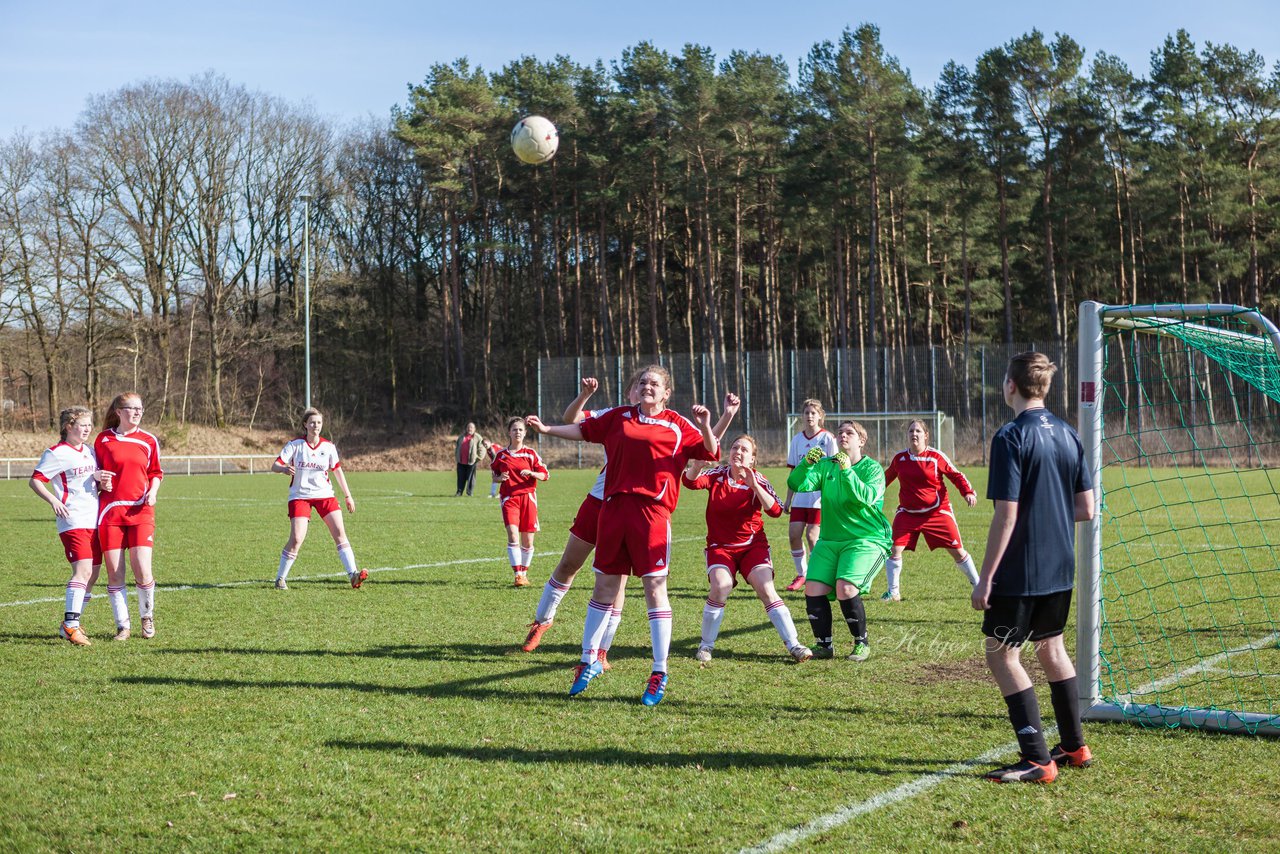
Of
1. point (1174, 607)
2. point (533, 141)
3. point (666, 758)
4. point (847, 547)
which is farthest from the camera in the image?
point (533, 141)

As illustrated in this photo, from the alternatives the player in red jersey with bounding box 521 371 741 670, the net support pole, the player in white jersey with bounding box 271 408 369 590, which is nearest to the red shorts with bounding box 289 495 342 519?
the player in white jersey with bounding box 271 408 369 590

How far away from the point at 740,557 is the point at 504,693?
1.95 m

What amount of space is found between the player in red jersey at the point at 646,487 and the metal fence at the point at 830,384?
3187 cm

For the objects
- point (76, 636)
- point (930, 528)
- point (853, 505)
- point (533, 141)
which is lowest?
point (76, 636)

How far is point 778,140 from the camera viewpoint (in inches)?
1732

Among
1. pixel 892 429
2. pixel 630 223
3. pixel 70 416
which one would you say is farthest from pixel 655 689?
pixel 630 223

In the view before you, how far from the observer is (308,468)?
11172mm

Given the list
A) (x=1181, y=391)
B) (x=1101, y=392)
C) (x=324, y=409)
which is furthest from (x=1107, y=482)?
(x=324, y=409)

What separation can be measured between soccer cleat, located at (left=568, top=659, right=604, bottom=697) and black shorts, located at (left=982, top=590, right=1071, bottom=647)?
8.23 ft

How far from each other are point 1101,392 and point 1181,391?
27.5m

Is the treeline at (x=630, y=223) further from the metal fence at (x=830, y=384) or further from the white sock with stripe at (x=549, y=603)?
the white sock with stripe at (x=549, y=603)

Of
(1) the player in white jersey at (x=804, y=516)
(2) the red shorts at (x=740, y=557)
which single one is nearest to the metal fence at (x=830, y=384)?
(1) the player in white jersey at (x=804, y=516)

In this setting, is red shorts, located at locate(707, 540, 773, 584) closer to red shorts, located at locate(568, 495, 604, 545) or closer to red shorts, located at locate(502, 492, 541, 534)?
red shorts, located at locate(568, 495, 604, 545)

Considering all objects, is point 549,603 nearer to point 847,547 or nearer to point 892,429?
point 847,547
